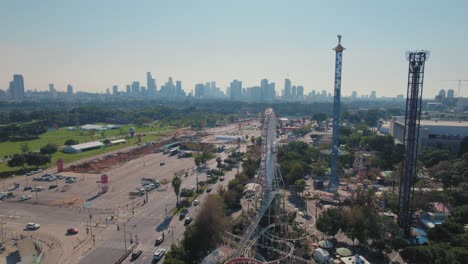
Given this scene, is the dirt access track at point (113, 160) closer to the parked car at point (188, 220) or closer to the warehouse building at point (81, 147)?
the warehouse building at point (81, 147)

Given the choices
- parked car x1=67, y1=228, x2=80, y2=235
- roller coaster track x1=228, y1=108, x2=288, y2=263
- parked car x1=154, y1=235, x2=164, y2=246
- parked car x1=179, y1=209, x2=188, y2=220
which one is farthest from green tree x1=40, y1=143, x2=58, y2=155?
roller coaster track x1=228, y1=108, x2=288, y2=263

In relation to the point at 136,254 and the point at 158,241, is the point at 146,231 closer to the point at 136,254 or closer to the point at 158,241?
the point at 158,241

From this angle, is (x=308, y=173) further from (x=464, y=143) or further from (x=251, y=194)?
(x=464, y=143)

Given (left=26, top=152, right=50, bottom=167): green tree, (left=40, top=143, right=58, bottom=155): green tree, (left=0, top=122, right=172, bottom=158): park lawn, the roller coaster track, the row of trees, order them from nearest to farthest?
1. the row of trees
2. the roller coaster track
3. (left=26, top=152, right=50, bottom=167): green tree
4. (left=40, top=143, right=58, bottom=155): green tree
5. (left=0, top=122, right=172, bottom=158): park lawn

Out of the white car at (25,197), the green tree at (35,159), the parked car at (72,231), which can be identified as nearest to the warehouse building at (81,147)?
the green tree at (35,159)

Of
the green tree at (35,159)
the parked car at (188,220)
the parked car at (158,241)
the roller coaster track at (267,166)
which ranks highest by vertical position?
the roller coaster track at (267,166)

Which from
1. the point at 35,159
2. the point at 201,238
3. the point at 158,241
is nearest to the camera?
the point at 201,238

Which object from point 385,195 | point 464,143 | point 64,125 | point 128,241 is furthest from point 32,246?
point 64,125

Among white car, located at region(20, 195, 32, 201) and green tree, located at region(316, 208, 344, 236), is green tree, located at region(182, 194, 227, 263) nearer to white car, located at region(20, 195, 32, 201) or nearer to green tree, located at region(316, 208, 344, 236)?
green tree, located at region(316, 208, 344, 236)

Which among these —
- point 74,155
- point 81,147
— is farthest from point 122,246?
point 81,147
